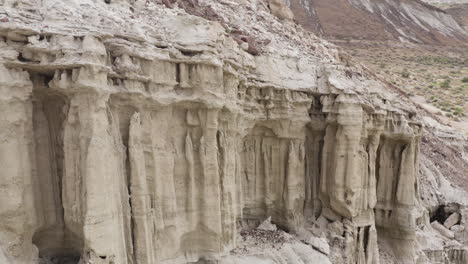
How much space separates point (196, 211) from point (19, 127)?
427cm

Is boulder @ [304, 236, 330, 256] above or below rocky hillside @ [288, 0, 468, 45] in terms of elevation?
below

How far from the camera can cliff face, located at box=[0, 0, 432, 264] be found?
6.52m

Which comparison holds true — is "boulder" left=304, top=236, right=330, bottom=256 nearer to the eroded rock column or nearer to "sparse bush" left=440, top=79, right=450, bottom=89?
the eroded rock column

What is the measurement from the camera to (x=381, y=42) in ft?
204

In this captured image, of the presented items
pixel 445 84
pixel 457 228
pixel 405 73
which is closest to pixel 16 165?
pixel 457 228

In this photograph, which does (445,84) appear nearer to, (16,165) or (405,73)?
(405,73)

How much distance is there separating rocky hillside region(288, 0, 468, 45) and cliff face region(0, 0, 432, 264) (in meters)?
45.9

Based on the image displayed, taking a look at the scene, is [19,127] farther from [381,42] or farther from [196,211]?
[381,42]

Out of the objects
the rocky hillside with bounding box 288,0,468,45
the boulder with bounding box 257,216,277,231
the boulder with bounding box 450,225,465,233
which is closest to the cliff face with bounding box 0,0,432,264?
the boulder with bounding box 257,216,277,231

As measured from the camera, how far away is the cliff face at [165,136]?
652cm

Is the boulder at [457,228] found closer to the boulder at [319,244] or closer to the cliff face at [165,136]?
the cliff face at [165,136]

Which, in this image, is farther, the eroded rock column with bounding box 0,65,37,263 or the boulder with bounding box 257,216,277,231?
the boulder with bounding box 257,216,277,231

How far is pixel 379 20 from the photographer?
69.5 meters

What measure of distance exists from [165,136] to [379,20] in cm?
7065
